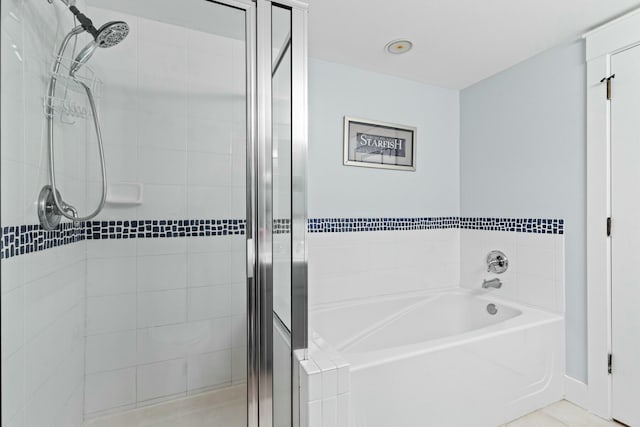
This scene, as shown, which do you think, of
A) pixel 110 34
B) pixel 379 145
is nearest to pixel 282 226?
pixel 110 34

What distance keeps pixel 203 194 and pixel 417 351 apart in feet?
3.77

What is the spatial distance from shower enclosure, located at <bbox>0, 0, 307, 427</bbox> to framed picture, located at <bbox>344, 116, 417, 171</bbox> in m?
1.20

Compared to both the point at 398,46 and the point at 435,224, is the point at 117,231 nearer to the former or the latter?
the point at 398,46

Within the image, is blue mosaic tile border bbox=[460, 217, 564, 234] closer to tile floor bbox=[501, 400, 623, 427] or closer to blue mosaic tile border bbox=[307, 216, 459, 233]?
blue mosaic tile border bbox=[307, 216, 459, 233]

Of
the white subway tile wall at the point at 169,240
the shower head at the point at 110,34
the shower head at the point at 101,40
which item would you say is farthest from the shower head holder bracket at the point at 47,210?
the shower head at the point at 110,34

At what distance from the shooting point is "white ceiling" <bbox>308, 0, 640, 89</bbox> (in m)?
1.71

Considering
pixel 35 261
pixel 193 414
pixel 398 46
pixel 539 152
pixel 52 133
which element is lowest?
pixel 193 414

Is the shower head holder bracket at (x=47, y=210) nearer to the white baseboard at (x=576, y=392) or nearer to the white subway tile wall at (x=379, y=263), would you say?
the white subway tile wall at (x=379, y=263)

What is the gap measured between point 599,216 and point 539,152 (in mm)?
563

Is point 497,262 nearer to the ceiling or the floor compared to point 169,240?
nearer to the floor

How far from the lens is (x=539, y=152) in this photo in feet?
7.29

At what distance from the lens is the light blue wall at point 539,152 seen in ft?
6.57

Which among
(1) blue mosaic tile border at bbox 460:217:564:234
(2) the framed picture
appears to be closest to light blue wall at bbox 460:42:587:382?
(1) blue mosaic tile border at bbox 460:217:564:234

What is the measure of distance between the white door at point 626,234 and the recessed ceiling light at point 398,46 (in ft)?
3.71
